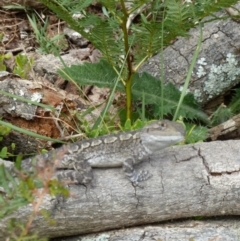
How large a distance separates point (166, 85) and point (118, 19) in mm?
1059

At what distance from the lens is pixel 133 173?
4762mm

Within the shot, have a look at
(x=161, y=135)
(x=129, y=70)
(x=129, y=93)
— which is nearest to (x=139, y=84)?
(x=129, y=93)

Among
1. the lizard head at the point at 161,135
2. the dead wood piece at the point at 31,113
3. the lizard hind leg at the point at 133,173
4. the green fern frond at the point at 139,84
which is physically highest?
the lizard head at the point at 161,135

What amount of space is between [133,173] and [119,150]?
44 centimetres

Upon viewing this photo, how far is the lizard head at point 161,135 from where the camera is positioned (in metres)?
4.90

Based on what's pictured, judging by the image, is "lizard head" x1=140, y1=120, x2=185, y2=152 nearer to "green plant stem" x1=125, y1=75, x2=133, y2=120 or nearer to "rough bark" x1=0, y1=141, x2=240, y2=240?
"rough bark" x1=0, y1=141, x2=240, y2=240

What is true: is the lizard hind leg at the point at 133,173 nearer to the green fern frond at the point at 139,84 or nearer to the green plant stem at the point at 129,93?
the green plant stem at the point at 129,93

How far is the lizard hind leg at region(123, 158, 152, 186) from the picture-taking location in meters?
4.73

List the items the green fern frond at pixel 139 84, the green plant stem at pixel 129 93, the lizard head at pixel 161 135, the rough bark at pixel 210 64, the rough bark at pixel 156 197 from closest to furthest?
the rough bark at pixel 156 197
the lizard head at pixel 161 135
the green plant stem at pixel 129 93
the green fern frond at pixel 139 84
the rough bark at pixel 210 64

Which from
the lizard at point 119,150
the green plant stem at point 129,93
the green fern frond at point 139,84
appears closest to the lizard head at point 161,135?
the lizard at point 119,150

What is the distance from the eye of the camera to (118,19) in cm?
566

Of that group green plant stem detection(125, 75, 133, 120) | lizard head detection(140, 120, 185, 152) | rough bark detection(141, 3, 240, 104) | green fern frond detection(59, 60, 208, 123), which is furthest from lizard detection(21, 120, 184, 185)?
rough bark detection(141, 3, 240, 104)

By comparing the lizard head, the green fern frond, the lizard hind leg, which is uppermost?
the lizard head

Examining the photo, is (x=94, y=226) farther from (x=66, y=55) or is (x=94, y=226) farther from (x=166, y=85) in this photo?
(x=66, y=55)
